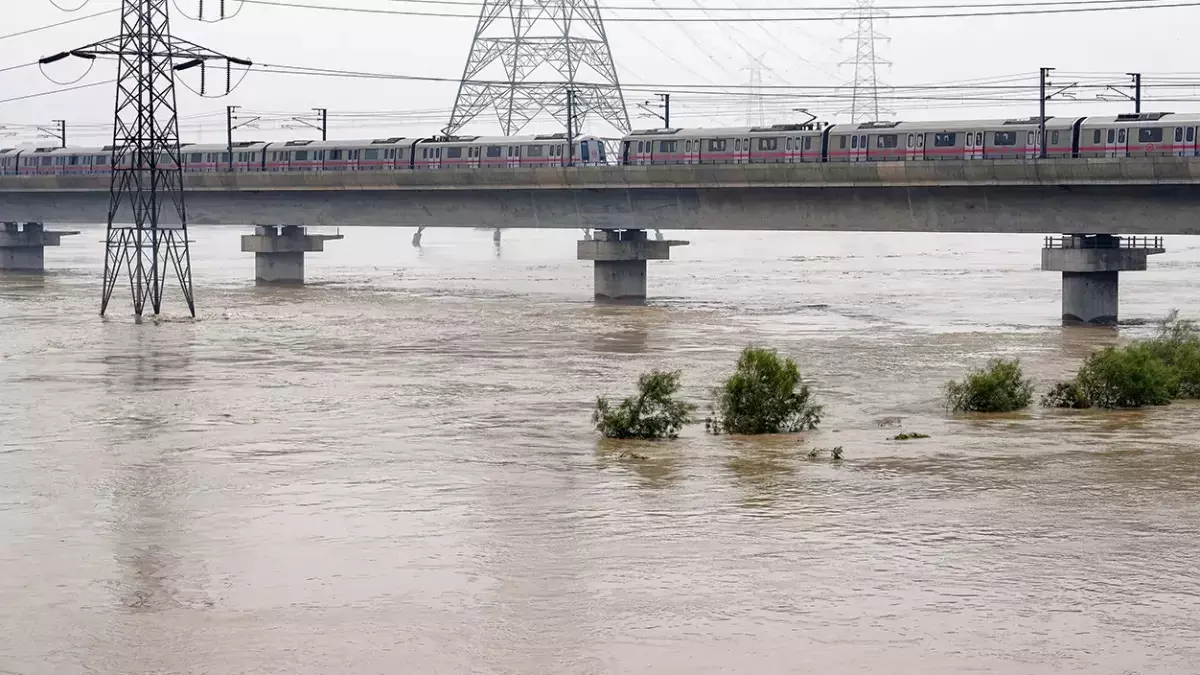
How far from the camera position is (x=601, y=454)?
95.3 feet

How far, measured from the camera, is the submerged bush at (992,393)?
34812 mm

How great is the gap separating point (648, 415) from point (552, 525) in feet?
29.6

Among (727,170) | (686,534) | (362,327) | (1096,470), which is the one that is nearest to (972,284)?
(727,170)

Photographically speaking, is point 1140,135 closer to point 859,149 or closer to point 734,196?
point 859,149

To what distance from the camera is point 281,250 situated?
92188mm

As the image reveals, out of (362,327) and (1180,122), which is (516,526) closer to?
(362,327)

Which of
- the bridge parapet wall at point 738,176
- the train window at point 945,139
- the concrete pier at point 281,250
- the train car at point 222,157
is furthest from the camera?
the train car at point 222,157

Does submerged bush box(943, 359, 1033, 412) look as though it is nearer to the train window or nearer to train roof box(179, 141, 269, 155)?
the train window

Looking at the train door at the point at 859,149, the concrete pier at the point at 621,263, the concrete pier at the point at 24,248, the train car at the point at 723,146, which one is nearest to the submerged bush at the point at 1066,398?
the train door at the point at 859,149

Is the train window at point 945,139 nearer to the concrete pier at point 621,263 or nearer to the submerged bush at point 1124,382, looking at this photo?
the concrete pier at point 621,263

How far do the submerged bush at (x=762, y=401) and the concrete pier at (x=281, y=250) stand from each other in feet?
207

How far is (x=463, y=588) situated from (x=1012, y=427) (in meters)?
16.8

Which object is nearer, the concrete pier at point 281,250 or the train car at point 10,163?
the concrete pier at point 281,250

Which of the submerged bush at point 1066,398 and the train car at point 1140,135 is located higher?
the train car at point 1140,135
